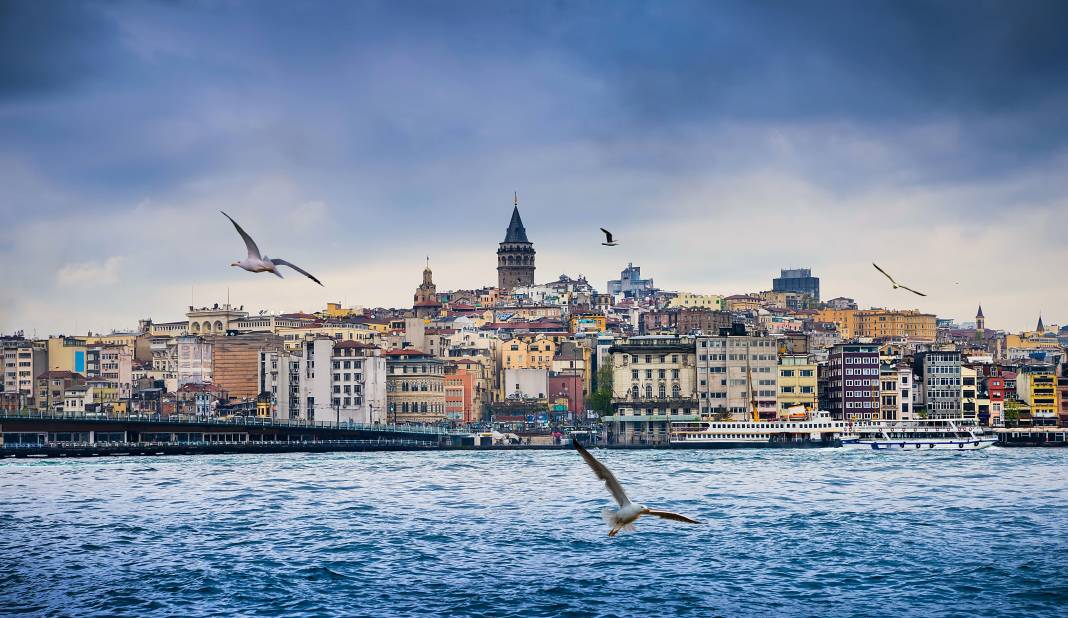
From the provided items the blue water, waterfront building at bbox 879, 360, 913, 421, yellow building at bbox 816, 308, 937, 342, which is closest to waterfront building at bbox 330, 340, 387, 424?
waterfront building at bbox 879, 360, 913, 421

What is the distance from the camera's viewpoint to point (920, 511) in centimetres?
4222

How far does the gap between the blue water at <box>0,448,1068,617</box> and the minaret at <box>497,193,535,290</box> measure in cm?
11260

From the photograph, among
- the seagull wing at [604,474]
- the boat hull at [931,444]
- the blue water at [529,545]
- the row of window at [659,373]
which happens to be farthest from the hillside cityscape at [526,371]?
the seagull wing at [604,474]

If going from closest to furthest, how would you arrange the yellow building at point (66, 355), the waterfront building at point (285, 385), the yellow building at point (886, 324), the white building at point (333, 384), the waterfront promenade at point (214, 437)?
1. the waterfront promenade at point (214, 437)
2. the white building at point (333, 384)
3. the waterfront building at point (285, 385)
4. the yellow building at point (66, 355)
5. the yellow building at point (886, 324)

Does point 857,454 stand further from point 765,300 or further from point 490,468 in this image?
point 765,300

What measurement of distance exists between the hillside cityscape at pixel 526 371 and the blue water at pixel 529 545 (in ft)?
105

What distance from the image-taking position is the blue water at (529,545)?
2672cm

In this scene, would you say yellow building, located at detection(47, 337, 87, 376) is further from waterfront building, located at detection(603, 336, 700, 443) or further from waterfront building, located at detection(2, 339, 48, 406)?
waterfront building, located at detection(603, 336, 700, 443)

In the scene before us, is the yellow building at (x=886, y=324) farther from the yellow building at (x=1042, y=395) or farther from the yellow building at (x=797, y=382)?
the yellow building at (x=797, y=382)

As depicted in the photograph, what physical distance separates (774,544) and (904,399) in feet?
200

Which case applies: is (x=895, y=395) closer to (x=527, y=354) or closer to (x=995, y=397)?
(x=995, y=397)

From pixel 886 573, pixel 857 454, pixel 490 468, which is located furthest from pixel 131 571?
pixel 857 454

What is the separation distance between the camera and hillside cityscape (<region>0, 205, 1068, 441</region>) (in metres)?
91.8

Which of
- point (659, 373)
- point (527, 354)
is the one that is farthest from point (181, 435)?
point (527, 354)
